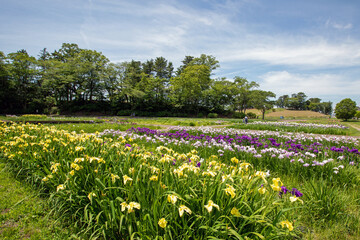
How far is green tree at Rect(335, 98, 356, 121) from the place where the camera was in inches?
969

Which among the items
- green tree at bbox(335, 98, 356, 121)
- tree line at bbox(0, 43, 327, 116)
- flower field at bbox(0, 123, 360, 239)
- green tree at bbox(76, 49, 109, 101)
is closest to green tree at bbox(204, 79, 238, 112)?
tree line at bbox(0, 43, 327, 116)

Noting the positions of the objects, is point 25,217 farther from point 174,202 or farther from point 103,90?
point 103,90

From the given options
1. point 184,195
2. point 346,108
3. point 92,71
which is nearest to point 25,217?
point 184,195

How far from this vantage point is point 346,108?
25.1m

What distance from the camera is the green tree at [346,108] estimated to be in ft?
80.7

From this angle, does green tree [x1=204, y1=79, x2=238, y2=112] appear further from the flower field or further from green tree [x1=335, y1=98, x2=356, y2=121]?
the flower field

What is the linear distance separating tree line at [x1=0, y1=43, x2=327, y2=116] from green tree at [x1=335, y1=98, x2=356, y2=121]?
9.43 metres

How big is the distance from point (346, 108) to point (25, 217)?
1380 inches

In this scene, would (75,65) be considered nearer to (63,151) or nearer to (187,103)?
(187,103)

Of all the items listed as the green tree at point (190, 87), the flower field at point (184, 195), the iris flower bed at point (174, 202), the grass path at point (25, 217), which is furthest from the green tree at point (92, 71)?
the iris flower bed at point (174, 202)

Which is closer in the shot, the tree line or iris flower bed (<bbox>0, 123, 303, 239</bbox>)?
iris flower bed (<bbox>0, 123, 303, 239</bbox>)

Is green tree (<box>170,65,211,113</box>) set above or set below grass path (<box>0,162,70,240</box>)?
above

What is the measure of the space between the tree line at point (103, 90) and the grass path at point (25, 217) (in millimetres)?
29849

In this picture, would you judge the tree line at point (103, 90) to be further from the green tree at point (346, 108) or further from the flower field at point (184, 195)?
the flower field at point (184, 195)
